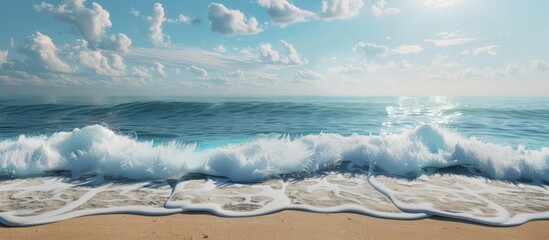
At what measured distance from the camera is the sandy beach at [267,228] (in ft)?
10.1

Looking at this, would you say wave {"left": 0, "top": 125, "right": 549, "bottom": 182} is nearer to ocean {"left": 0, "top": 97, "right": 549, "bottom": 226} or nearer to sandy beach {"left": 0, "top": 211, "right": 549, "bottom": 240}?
ocean {"left": 0, "top": 97, "right": 549, "bottom": 226}

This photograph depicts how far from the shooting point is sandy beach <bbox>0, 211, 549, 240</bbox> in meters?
3.07

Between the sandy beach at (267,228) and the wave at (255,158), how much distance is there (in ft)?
5.88

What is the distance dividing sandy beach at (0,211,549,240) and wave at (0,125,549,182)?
70.5 inches

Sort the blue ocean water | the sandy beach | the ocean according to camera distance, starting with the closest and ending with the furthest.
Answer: the sandy beach < the ocean < the blue ocean water

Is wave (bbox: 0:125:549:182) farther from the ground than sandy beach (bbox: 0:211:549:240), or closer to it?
farther from the ground

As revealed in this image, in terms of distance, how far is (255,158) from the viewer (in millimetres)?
5660

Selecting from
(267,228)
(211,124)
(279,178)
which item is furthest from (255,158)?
(211,124)

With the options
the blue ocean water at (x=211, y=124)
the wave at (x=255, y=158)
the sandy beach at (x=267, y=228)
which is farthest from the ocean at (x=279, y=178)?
the blue ocean water at (x=211, y=124)

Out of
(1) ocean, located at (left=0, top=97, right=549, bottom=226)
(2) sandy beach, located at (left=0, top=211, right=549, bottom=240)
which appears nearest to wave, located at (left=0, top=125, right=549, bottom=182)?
(1) ocean, located at (left=0, top=97, right=549, bottom=226)

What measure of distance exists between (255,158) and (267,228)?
2460mm

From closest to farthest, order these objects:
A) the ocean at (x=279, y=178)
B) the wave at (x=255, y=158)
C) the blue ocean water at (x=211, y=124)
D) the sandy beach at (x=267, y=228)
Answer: the sandy beach at (x=267, y=228), the ocean at (x=279, y=178), the wave at (x=255, y=158), the blue ocean water at (x=211, y=124)

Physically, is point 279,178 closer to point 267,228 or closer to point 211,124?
point 267,228

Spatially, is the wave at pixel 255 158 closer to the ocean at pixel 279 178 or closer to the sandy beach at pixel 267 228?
the ocean at pixel 279 178
